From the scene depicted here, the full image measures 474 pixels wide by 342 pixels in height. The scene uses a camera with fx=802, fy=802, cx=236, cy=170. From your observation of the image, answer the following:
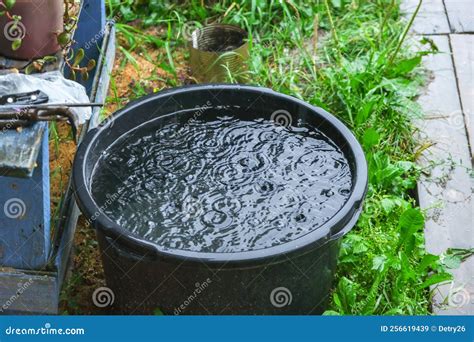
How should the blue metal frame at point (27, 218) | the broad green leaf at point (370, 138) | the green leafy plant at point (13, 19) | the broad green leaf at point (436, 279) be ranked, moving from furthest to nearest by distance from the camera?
the broad green leaf at point (370, 138) < the broad green leaf at point (436, 279) < the green leafy plant at point (13, 19) < the blue metal frame at point (27, 218)

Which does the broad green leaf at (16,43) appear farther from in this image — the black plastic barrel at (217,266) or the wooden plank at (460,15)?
the wooden plank at (460,15)

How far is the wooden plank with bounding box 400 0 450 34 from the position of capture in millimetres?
4867

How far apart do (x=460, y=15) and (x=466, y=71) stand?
0.62 metres

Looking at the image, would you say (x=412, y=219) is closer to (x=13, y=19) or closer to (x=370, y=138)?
(x=370, y=138)

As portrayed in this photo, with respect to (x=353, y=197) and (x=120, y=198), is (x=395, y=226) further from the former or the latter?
(x=120, y=198)

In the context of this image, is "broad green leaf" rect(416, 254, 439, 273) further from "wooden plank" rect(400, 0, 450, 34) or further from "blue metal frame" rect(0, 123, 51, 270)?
"wooden plank" rect(400, 0, 450, 34)

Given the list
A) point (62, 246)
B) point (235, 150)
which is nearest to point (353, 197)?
point (235, 150)

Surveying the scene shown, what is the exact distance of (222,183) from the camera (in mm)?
3125

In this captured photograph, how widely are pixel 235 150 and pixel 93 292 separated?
87 centimetres

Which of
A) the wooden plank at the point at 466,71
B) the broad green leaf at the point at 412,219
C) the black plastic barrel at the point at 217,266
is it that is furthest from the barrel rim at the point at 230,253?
the wooden plank at the point at 466,71

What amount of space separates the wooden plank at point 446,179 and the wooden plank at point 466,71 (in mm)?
32

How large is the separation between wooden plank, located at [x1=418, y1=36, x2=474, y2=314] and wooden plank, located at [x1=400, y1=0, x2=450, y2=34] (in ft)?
0.79

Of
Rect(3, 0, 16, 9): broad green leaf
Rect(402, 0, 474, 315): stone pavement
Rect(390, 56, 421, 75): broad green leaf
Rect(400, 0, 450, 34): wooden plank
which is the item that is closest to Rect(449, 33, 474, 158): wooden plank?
Rect(402, 0, 474, 315): stone pavement

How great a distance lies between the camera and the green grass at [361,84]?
3.34 metres
